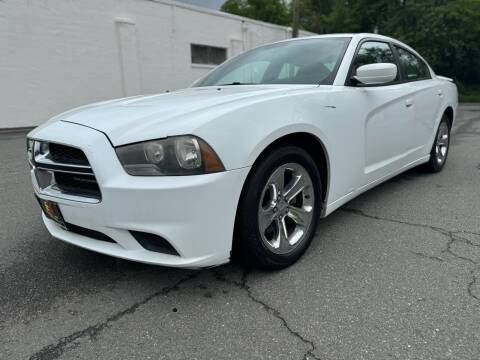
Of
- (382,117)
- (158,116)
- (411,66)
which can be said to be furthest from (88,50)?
(158,116)

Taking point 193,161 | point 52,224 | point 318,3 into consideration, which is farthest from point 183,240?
point 318,3

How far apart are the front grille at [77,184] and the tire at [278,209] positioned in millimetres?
783

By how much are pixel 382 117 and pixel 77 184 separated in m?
2.38

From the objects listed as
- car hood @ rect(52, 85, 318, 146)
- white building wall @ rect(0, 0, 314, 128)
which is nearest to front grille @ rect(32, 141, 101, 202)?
car hood @ rect(52, 85, 318, 146)

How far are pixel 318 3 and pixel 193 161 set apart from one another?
41.9 meters

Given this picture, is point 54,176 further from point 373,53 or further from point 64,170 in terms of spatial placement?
point 373,53

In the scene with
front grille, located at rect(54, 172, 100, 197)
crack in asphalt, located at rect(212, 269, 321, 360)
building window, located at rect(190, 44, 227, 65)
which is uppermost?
building window, located at rect(190, 44, 227, 65)

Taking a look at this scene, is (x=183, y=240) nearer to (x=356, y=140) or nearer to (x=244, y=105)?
(x=244, y=105)

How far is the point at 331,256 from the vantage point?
262 cm

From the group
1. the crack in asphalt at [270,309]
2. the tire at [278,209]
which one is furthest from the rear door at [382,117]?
the crack in asphalt at [270,309]

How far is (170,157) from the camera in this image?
1882mm

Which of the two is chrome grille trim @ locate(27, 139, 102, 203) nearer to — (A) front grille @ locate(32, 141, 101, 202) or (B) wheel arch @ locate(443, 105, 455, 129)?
(A) front grille @ locate(32, 141, 101, 202)

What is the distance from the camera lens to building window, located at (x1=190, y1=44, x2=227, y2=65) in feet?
51.0

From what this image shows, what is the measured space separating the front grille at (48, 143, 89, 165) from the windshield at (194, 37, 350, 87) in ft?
5.27
